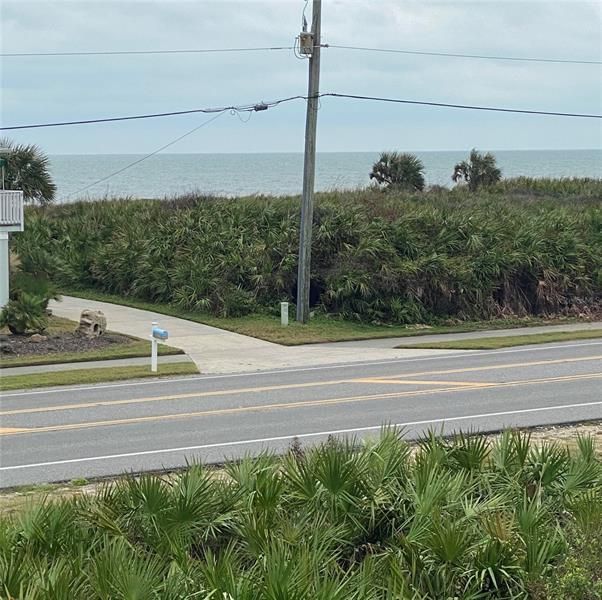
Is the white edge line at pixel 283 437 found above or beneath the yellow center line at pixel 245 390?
above

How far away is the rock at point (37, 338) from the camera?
70.7 ft

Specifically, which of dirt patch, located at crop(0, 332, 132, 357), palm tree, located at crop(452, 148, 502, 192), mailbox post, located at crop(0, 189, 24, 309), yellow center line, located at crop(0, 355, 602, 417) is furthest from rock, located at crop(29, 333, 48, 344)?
palm tree, located at crop(452, 148, 502, 192)

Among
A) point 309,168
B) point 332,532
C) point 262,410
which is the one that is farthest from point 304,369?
point 332,532

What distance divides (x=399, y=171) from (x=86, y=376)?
92.9 feet

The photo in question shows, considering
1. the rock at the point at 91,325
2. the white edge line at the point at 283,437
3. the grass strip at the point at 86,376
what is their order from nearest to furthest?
1. the white edge line at the point at 283,437
2. the grass strip at the point at 86,376
3. the rock at the point at 91,325

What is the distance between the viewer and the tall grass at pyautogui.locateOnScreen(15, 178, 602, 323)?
26672 mm

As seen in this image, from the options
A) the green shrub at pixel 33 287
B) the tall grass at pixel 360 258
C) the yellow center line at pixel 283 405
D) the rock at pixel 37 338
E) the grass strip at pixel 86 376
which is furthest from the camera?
the tall grass at pixel 360 258

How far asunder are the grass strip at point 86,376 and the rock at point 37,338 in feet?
9.61

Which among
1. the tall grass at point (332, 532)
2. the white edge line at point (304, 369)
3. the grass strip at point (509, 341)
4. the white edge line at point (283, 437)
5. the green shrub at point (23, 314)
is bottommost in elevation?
the white edge line at point (304, 369)

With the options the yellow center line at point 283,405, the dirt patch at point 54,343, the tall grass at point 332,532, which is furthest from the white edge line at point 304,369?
the tall grass at point 332,532

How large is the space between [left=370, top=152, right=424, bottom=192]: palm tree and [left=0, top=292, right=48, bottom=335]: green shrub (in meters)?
23.9

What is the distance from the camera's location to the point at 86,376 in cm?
1827

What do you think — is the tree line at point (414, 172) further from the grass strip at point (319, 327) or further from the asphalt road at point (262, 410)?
the asphalt road at point (262, 410)

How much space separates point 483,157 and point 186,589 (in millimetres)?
44774
